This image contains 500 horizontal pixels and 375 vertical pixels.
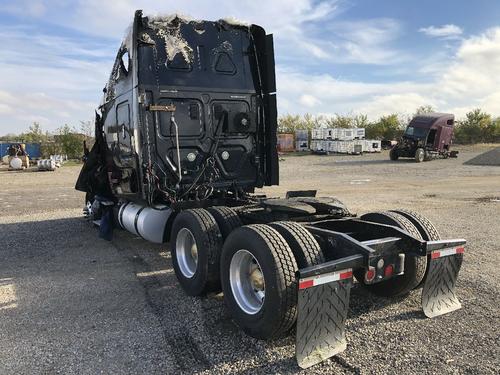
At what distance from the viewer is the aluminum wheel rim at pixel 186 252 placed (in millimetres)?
5066

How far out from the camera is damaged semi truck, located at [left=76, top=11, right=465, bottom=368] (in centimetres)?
347

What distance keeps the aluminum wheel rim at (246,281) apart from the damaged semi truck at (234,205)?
0.03 feet

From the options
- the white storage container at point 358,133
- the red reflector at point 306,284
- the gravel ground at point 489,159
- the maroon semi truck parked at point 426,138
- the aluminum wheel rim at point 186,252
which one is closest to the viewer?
the red reflector at point 306,284

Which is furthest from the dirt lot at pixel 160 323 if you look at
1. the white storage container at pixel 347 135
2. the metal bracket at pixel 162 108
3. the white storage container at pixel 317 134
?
the white storage container at pixel 317 134

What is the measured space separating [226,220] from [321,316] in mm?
1759

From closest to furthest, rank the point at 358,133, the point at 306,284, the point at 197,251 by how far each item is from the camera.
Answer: the point at 306,284
the point at 197,251
the point at 358,133

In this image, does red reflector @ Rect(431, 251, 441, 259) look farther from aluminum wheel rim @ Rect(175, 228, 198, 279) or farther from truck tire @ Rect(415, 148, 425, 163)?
truck tire @ Rect(415, 148, 425, 163)

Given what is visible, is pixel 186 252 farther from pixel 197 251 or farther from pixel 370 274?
pixel 370 274

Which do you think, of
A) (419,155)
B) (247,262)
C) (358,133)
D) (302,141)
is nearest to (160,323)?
(247,262)

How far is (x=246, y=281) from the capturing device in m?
4.06

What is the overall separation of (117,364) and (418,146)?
28375mm

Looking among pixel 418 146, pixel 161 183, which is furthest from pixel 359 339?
pixel 418 146

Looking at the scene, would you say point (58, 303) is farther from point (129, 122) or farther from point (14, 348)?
point (129, 122)

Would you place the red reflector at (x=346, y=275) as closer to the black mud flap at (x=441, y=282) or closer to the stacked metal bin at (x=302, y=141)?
the black mud flap at (x=441, y=282)
